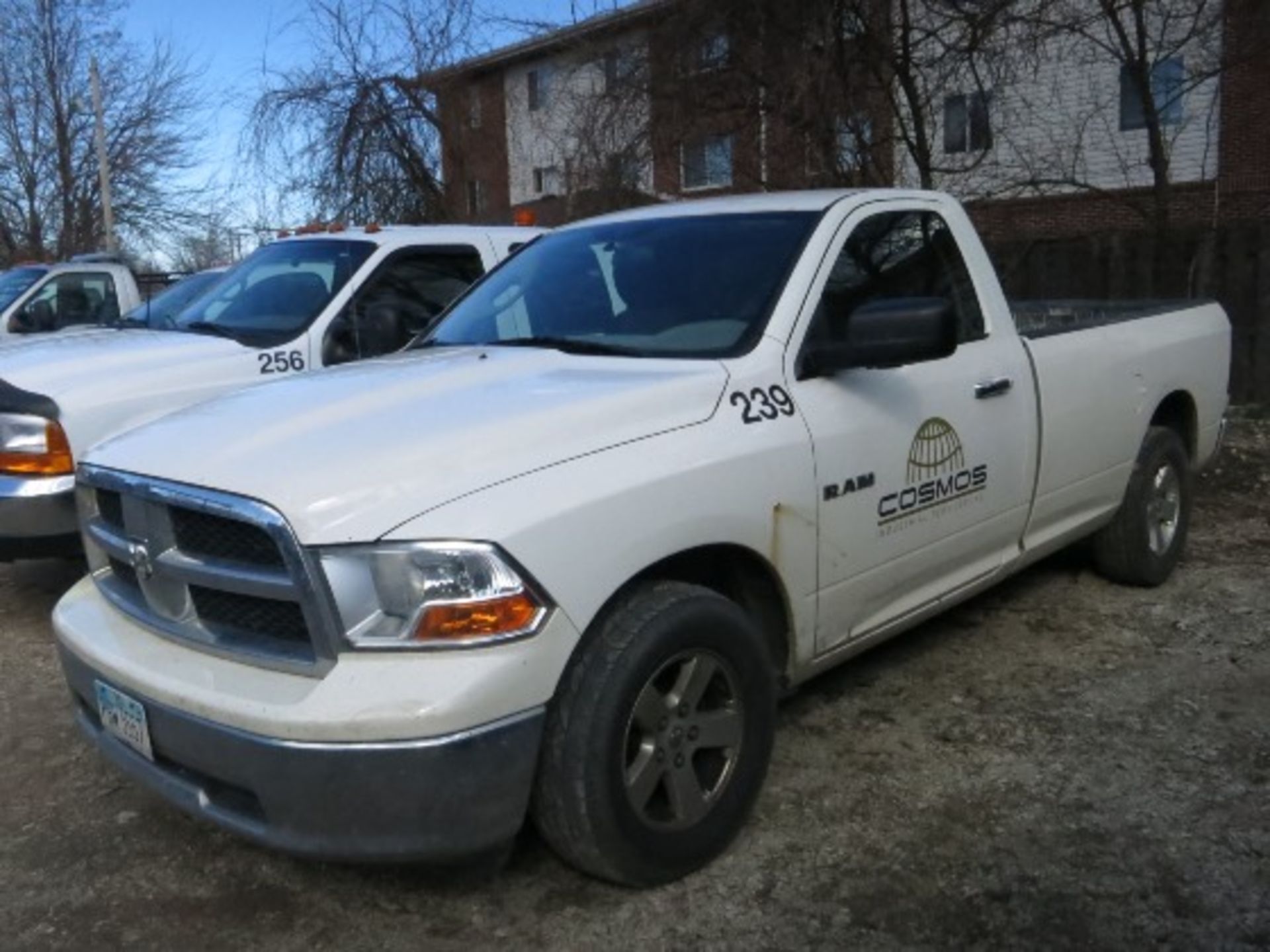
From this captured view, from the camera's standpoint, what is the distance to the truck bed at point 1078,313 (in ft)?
16.3

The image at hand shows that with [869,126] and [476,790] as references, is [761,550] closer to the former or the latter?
[476,790]

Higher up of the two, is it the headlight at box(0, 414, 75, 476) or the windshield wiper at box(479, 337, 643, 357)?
the windshield wiper at box(479, 337, 643, 357)

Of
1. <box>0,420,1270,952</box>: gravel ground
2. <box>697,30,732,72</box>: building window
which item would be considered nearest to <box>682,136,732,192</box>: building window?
<box>697,30,732,72</box>: building window

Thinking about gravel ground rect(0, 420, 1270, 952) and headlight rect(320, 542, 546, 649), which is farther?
gravel ground rect(0, 420, 1270, 952)

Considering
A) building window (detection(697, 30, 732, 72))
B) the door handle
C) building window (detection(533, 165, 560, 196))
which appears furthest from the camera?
building window (detection(533, 165, 560, 196))

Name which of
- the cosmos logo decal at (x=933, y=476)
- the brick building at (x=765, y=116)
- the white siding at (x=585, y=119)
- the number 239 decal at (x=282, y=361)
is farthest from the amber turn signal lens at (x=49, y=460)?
the white siding at (x=585, y=119)

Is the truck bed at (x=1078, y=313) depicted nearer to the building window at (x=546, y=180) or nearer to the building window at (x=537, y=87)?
the building window at (x=546, y=180)

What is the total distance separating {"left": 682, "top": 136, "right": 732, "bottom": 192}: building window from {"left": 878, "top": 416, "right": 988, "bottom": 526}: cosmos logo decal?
24.9ft

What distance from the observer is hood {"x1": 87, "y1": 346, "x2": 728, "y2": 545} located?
261 cm

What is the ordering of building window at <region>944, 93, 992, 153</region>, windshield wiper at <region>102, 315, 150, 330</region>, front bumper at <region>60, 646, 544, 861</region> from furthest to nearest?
building window at <region>944, 93, 992, 153</region>, windshield wiper at <region>102, 315, 150, 330</region>, front bumper at <region>60, 646, 544, 861</region>

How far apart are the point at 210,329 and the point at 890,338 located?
3.99m

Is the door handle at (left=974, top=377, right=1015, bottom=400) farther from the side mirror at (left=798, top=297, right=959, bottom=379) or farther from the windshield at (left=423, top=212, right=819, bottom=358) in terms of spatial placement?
the windshield at (left=423, top=212, right=819, bottom=358)

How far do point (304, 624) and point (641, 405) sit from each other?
1011 millimetres

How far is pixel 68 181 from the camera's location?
30.7 metres
